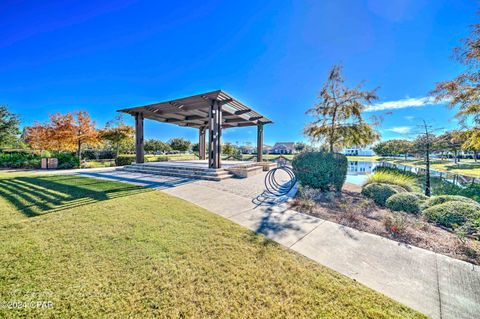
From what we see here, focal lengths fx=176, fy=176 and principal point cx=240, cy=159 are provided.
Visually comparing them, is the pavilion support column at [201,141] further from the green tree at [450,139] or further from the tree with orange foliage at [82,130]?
the green tree at [450,139]

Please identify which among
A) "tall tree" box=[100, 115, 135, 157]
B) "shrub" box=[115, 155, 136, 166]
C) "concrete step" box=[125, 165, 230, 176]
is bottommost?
"concrete step" box=[125, 165, 230, 176]

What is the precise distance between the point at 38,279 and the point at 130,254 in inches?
35.6

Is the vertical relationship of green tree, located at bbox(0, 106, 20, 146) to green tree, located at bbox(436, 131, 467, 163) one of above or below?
above

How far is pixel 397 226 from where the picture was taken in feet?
11.6

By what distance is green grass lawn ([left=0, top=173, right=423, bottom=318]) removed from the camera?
5.66ft

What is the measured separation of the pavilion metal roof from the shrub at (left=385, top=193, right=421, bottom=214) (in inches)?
319

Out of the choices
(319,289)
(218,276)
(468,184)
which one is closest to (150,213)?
(218,276)

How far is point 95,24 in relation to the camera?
10.9m

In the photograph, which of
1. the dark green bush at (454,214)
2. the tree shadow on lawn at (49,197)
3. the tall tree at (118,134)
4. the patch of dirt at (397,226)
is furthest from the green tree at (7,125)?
the dark green bush at (454,214)

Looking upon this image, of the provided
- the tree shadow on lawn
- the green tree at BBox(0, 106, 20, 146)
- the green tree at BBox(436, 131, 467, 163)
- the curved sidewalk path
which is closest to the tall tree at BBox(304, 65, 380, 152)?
the green tree at BBox(436, 131, 467, 163)

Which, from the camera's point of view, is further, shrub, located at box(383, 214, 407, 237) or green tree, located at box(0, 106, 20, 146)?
green tree, located at box(0, 106, 20, 146)

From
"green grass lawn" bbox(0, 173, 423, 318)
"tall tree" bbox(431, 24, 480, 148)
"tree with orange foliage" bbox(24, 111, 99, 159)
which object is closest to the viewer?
"green grass lawn" bbox(0, 173, 423, 318)

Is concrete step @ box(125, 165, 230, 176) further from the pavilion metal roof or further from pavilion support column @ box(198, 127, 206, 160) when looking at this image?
pavilion support column @ box(198, 127, 206, 160)

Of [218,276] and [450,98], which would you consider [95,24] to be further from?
[450,98]
